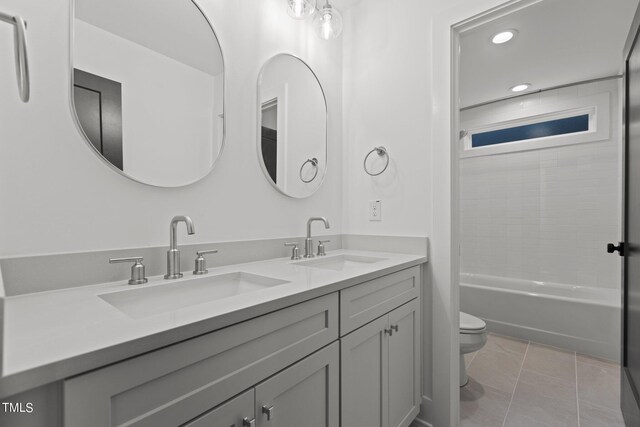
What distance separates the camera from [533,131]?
314cm

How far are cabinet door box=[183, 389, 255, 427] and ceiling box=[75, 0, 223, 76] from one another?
1.21 meters

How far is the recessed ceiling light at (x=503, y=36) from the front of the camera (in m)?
2.03

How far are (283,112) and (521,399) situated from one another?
218cm

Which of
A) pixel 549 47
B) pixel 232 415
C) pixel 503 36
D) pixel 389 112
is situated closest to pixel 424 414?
pixel 232 415

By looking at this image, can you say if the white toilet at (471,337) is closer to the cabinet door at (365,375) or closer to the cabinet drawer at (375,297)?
the cabinet drawer at (375,297)

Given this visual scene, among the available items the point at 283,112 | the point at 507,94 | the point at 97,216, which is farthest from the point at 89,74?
the point at 507,94

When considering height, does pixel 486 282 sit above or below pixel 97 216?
below

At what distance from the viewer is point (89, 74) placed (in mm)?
951

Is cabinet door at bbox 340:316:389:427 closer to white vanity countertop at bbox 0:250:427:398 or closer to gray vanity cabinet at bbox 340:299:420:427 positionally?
gray vanity cabinet at bbox 340:299:420:427

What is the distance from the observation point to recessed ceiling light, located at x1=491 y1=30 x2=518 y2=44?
203cm

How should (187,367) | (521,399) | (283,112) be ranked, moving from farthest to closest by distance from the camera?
(521,399) < (283,112) < (187,367)

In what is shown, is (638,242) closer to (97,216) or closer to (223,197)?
(223,197)

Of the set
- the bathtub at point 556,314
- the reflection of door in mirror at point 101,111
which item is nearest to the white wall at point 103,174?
the reflection of door in mirror at point 101,111

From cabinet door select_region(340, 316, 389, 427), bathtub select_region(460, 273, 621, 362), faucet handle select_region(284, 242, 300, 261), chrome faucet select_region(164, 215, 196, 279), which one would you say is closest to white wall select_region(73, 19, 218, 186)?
chrome faucet select_region(164, 215, 196, 279)
